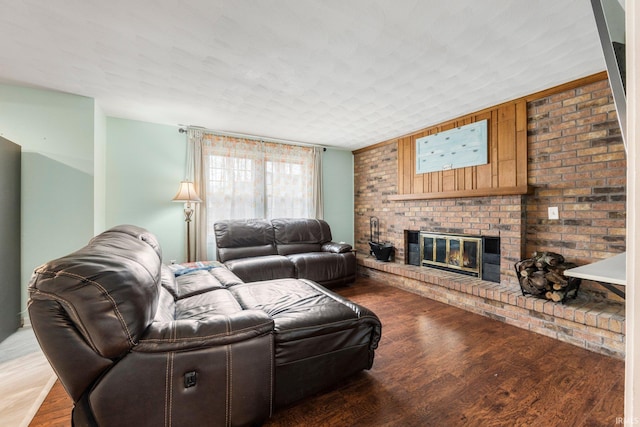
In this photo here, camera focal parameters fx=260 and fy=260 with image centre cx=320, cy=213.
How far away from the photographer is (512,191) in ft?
9.16

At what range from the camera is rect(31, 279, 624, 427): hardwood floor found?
1.41m

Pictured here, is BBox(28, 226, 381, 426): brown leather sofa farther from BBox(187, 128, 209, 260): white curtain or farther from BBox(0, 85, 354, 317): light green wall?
BBox(187, 128, 209, 260): white curtain

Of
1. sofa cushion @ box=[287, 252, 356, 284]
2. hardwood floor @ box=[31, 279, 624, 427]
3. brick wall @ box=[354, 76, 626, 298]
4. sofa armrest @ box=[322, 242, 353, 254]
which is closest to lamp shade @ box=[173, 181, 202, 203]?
sofa cushion @ box=[287, 252, 356, 284]

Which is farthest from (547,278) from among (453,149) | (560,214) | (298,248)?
(298,248)

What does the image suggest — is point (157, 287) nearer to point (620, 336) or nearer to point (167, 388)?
point (167, 388)

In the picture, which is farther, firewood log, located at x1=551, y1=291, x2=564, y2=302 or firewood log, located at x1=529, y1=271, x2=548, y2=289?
firewood log, located at x1=529, y1=271, x2=548, y2=289

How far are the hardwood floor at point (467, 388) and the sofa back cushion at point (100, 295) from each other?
890 millimetres

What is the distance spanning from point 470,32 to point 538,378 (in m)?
2.37

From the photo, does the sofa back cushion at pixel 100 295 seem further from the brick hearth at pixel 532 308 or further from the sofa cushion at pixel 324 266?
the brick hearth at pixel 532 308

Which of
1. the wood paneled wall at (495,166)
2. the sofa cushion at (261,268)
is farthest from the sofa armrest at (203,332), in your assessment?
the wood paneled wall at (495,166)

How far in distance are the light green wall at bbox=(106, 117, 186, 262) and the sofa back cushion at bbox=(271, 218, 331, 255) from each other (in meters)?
1.42

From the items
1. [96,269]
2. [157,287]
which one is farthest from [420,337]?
[96,269]

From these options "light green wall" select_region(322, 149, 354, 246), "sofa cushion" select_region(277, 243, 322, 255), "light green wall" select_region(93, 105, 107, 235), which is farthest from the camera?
"light green wall" select_region(322, 149, 354, 246)

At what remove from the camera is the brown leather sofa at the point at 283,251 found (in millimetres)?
3371
